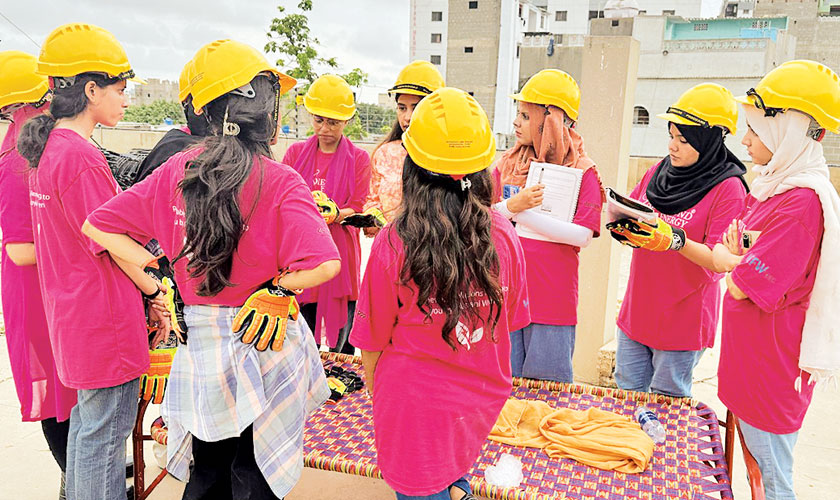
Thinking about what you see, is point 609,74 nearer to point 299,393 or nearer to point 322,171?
point 322,171

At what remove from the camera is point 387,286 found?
1.77m

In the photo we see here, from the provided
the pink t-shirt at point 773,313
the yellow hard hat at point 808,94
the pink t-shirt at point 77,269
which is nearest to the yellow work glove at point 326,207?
the pink t-shirt at point 77,269

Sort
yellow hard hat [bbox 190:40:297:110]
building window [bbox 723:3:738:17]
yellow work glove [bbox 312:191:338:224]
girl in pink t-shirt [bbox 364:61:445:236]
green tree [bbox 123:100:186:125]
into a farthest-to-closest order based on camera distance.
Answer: building window [bbox 723:3:738:17]
green tree [bbox 123:100:186:125]
girl in pink t-shirt [bbox 364:61:445:236]
yellow work glove [bbox 312:191:338:224]
yellow hard hat [bbox 190:40:297:110]

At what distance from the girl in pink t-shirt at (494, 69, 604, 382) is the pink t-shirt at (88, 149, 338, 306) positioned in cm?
135

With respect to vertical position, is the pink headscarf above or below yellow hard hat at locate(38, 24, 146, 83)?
below

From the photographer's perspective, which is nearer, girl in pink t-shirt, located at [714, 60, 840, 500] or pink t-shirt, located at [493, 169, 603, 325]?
girl in pink t-shirt, located at [714, 60, 840, 500]

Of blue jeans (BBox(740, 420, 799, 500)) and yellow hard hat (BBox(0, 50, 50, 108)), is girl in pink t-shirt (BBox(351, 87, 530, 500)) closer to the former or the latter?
blue jeans (BBox(740, 420, 799, 500))

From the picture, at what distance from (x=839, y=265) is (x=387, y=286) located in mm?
1479

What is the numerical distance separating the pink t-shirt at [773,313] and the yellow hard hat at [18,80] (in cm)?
297

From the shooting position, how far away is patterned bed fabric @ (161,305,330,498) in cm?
186

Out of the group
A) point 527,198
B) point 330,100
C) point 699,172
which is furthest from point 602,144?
point 330,100

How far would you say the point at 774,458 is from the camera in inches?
86.0

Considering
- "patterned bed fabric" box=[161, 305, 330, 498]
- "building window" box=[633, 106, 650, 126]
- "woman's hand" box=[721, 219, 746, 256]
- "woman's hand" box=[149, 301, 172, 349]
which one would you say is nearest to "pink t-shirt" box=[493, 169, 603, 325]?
"woman's hand" box=[721, 219, 746, 256]

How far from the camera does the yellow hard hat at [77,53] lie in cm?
216
